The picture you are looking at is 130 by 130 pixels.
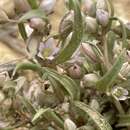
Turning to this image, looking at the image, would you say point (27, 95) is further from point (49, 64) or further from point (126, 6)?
point (126, 6)

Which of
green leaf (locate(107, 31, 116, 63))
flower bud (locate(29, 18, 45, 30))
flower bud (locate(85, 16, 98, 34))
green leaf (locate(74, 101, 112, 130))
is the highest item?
flower bud (locate(29, 18, 45, 30))

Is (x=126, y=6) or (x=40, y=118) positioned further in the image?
(x=126, y=6)

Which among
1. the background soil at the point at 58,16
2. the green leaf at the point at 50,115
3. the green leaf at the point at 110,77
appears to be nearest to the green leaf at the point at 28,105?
the green leaf at the point at 50,115

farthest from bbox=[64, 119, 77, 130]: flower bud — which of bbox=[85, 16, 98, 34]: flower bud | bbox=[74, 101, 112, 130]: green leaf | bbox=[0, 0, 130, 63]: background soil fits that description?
bbox=[0, 0, 130, 63]: background soil

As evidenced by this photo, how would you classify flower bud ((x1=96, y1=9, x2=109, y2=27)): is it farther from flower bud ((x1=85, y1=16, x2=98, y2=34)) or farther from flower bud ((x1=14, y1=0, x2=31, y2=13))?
flower bud ((x1=14, y1=0, x2=31, y2=13))

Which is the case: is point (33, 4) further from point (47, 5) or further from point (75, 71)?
point (75, 71)

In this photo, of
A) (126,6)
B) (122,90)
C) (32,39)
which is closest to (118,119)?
(122,90)
